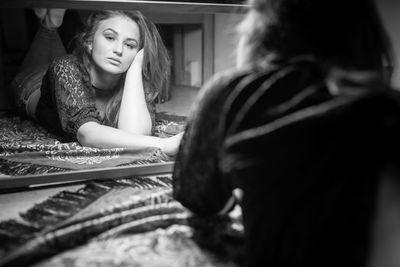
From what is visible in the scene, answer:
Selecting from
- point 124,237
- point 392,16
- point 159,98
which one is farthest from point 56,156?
point 392,16

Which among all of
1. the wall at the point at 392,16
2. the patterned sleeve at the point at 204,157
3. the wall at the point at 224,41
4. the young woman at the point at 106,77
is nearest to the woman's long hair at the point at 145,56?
the young woman at the point at 106,77

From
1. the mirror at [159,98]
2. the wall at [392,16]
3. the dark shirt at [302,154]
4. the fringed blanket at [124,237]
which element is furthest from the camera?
the wall at [392,16]

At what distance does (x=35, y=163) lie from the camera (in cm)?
148

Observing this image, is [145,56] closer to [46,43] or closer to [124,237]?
[46,43]

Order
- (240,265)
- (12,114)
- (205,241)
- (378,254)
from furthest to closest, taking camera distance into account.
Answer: (12,114)
(205,241)
(240,265)
(378,254)

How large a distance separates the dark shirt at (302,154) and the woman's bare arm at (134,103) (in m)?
0.94

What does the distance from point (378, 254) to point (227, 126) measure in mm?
340

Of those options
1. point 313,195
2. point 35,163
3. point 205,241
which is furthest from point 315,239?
point 35,163

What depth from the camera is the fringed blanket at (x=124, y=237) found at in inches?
33.7

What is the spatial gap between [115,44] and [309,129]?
3.87ft

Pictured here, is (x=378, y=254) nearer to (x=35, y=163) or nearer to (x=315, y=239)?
(x=315, y=239)

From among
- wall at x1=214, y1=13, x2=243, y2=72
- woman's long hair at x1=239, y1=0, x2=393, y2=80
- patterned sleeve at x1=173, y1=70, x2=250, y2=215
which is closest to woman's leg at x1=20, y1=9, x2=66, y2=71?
wall at x1=214, y1=13, x2=243, y2=72

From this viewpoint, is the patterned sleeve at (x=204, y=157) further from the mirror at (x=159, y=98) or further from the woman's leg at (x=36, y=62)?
the woman's leg at (x=36, y=62)

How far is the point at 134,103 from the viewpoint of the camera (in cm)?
165
